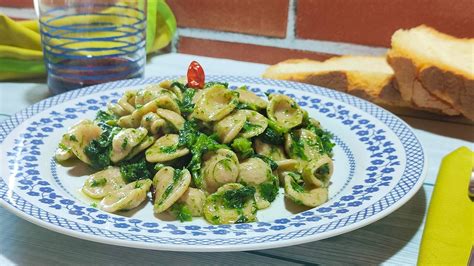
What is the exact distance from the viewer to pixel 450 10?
1.84m

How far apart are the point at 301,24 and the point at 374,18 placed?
0.80 ft

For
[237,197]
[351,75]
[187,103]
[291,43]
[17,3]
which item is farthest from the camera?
[17,3]

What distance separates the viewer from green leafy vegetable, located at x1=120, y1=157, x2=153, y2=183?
1.08m

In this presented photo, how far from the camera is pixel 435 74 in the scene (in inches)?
61.1

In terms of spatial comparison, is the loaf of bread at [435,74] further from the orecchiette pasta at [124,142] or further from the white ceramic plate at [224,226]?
the orecchiette pasta at [124,142]

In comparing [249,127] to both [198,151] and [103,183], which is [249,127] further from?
[103,183]

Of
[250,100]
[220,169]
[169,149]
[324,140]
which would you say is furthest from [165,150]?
[324,140]

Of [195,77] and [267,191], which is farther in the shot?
[195,77]

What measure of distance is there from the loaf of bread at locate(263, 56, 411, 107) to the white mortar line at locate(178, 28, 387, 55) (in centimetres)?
10

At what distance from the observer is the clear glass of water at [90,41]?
1.63 meters

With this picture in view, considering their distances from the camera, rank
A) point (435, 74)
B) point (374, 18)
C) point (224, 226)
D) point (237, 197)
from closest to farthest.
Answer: point (224, 226), point (237, 197), point (435, 74), point (374, 18)

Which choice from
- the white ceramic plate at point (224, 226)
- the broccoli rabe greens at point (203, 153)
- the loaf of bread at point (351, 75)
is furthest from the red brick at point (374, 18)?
the broccoli rabe greens at point (203, 153)

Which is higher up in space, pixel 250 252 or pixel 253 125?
pixel 253 125

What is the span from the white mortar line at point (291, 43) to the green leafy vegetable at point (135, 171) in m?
1.08
